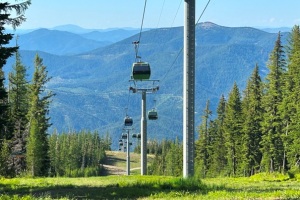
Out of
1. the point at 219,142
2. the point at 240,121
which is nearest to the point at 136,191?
the point at 240,121

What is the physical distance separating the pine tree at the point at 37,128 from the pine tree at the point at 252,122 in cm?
2782

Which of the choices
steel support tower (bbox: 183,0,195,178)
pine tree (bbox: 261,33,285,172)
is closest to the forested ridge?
pine tree (bbox: 261,33,285,172)

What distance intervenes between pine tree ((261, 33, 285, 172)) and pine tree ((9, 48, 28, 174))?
3094 centimetres

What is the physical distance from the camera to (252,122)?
69.7m

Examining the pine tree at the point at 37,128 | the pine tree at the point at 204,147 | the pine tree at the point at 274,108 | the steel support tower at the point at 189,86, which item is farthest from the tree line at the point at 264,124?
the steel support tower at the point at 189,86

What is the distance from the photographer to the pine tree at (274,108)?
61000 millimetres

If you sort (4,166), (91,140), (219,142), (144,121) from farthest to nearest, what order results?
(91,140)
(219,142)
(4,166)
(144,121)

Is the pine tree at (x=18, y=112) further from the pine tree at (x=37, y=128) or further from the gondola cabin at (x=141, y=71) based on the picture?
the gondola cabin at (x=141, y=71)

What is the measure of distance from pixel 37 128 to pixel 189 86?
4883cm

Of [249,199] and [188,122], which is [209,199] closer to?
[249,199]

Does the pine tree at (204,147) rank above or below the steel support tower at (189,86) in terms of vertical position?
below

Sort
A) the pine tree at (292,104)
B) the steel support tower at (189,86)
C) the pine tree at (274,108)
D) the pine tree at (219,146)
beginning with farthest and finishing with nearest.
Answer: the pine tree at (219,146) < the pine tree at (274,108) < the pine tree at (292,104) < the steel support tower at (189,86)

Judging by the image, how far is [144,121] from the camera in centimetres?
4669

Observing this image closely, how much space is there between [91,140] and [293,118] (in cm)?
12723
